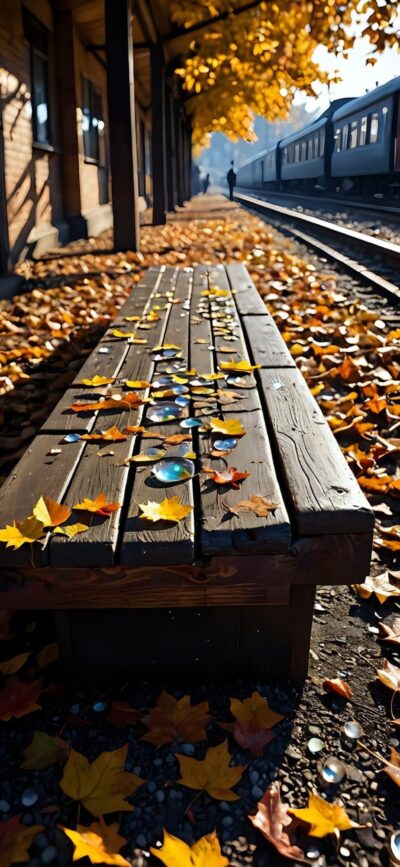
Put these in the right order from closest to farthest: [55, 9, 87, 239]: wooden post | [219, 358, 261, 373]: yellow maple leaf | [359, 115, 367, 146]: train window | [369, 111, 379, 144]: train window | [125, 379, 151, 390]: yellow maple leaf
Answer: [125, 379, 151, 390]: yellow maple leaf
[219, 358, 261, 373]: yellow maple leaf
[55, 9, 87, 239]: wooden post
[369, 111, 379, 144]: train window
[359, 115, 367, 146]: train window

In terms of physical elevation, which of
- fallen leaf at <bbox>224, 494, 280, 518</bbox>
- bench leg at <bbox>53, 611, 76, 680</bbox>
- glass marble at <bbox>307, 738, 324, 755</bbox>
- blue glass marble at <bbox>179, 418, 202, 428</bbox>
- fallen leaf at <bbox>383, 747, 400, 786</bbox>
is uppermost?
fallen leaf at <bbox>224, 494, 280, 518</bbox>

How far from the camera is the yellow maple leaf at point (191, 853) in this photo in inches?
45.5

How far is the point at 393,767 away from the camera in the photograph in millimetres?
1367

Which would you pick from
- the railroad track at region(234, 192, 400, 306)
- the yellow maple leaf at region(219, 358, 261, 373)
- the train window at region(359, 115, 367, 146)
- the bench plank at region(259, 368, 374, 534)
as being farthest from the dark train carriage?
the bench plank at region(259, 368, 374, 534)

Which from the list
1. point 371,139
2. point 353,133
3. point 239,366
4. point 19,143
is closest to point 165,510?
point 239,366

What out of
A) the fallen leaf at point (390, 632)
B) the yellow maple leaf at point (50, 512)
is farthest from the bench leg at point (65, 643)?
the fallen leaf at point (390, 632)

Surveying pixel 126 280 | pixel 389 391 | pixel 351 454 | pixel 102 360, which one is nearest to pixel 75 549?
pixel 102 360

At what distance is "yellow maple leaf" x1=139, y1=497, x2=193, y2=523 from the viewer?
1.39 metres

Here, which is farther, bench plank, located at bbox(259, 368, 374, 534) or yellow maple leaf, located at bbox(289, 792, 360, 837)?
bench plank, located at bbox(259, 368, 374, 534)

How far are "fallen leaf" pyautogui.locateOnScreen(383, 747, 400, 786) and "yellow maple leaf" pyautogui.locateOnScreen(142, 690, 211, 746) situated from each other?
1.26 ft

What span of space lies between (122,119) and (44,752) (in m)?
7.83

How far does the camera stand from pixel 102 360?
8.87 ft

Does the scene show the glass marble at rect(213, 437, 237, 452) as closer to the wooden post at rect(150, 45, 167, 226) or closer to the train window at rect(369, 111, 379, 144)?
the wooden post at rect(150, 45, 167, 226)

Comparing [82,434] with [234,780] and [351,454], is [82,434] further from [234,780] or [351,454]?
[351,454]
